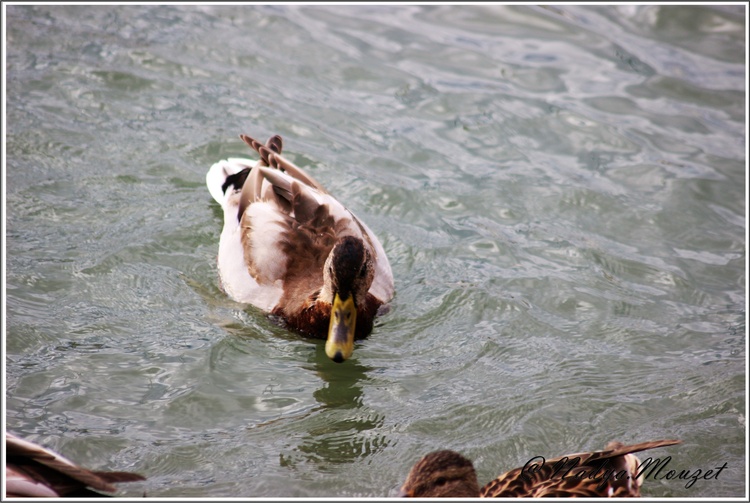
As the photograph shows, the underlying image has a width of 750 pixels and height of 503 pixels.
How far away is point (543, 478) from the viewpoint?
4.20 metres

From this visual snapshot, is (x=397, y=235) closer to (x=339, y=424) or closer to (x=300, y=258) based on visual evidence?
(x=300, y=258)

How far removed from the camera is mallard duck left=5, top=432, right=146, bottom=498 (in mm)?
3702

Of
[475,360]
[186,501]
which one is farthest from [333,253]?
[186,501]

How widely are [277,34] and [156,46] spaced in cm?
156

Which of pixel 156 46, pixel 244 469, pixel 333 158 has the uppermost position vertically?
pixel 156 46

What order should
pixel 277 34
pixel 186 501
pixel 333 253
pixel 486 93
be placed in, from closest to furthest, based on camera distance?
pixel 186 501 < pixel 333 253 < pixel 486 93 < pixel 277 34

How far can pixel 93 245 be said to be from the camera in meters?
6.73

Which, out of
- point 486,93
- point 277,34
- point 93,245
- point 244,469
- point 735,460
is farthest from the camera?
point 277,34

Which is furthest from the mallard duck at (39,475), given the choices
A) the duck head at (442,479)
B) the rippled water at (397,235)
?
the duck head at (442,479)

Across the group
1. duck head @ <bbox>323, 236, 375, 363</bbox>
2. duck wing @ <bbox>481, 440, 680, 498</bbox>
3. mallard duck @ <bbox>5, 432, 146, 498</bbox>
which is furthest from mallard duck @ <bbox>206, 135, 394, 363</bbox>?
mallard duck @ <bbox>5, 432, 146, 498</bbox>

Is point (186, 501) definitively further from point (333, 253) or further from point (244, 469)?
point (333, 253)

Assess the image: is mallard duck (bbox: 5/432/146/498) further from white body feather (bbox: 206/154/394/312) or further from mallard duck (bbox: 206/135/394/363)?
white body feather (bbox: 206/154/394/312)

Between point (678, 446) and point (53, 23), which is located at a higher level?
point (53, 23)

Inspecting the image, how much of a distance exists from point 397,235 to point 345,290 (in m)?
1.89
